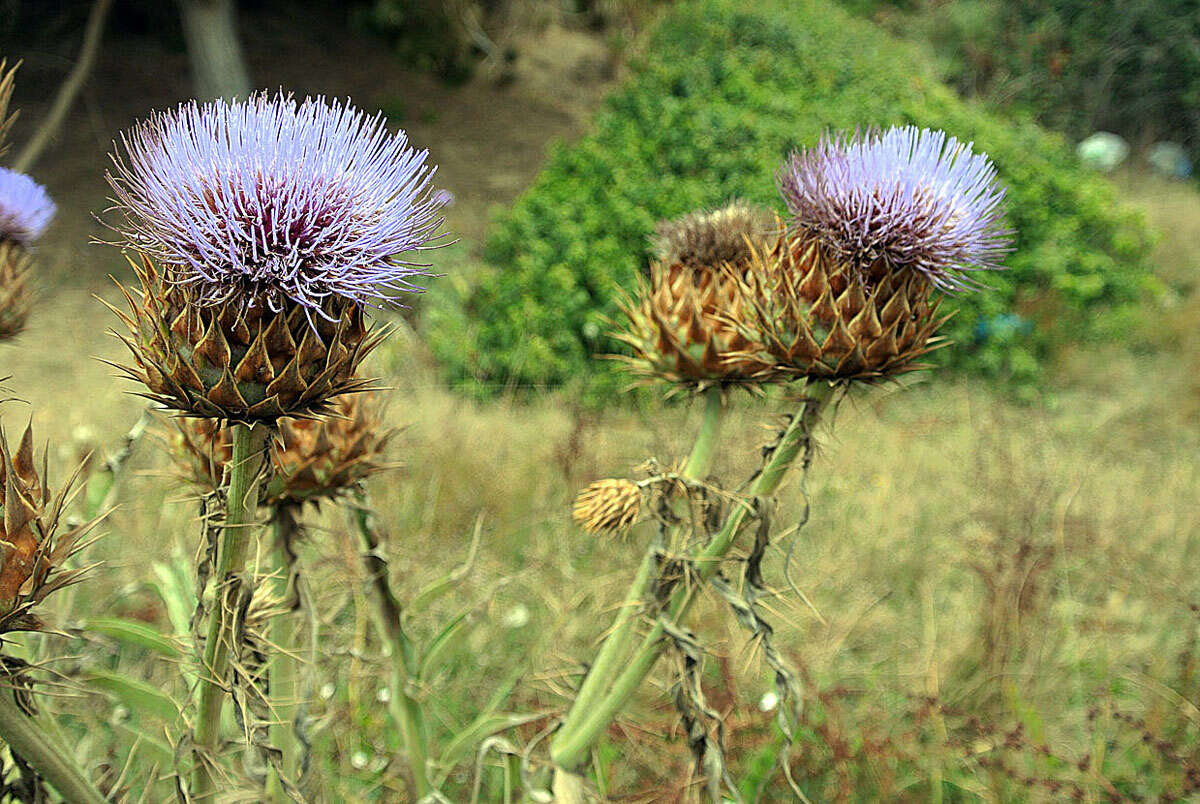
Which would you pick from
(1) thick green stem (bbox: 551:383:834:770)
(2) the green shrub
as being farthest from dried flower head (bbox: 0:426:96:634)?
(2) the green shrub

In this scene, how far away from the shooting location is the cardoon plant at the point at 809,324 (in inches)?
60.6

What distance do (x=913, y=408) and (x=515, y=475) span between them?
3.03 metres

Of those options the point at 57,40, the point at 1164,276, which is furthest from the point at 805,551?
the point at 57,40

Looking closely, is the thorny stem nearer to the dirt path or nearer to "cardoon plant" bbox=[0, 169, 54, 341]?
"cardoon plant" bbox=[0, 169, 54, 341]

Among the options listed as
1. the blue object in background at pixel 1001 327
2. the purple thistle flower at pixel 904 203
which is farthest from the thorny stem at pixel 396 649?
the blue object in background at pixel 1001 327

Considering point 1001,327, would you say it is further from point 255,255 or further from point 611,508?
point 255,255

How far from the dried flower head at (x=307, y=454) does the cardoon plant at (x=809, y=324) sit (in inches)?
17.6

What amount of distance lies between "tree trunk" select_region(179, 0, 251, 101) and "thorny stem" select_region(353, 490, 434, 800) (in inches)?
333

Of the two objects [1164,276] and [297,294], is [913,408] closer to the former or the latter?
[1164,276]

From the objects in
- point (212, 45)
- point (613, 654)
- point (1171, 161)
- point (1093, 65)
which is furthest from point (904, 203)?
point (1093, 65)

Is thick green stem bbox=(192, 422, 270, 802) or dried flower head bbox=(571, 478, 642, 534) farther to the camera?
dried flower head bbox=(571, 478, 642, 534)

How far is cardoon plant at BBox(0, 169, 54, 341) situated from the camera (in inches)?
68.7

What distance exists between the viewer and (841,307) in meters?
1.58

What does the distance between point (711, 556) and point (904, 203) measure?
0.68 metres
